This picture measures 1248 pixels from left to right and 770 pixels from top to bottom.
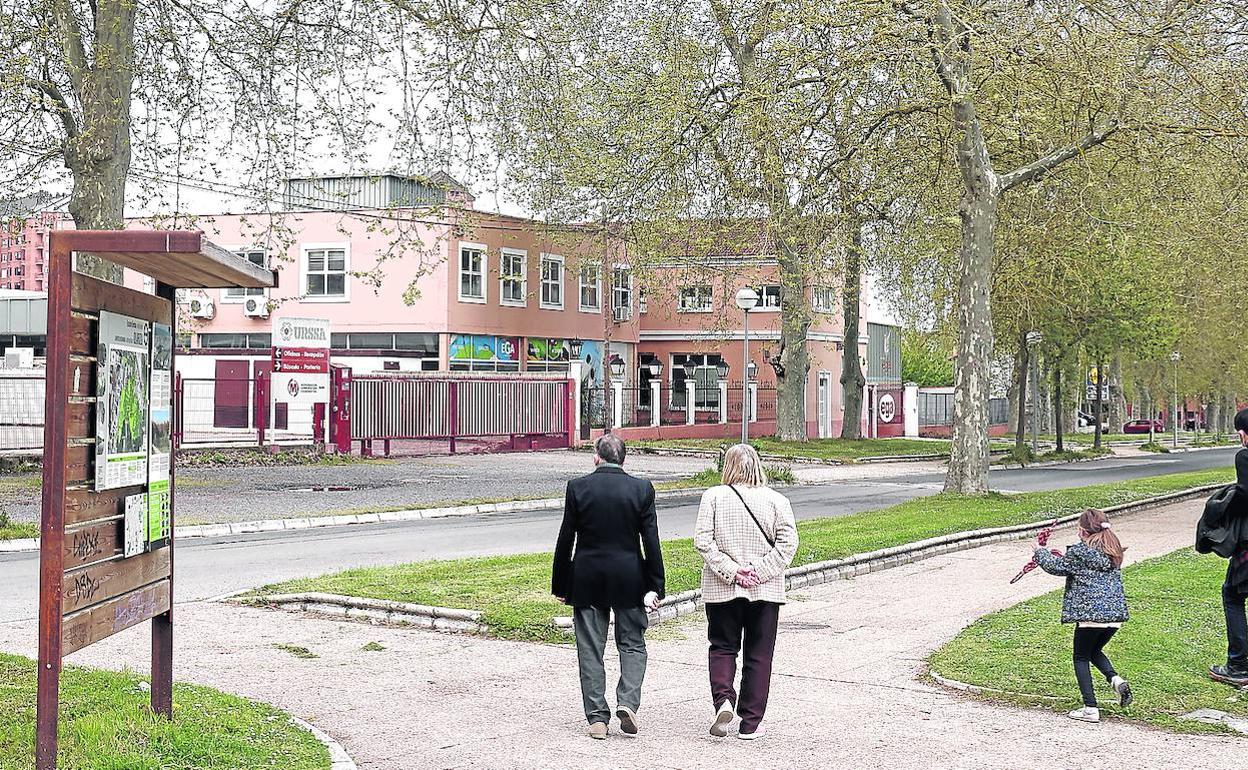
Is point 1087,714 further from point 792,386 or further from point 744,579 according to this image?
point 792,386

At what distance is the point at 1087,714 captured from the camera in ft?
27.8

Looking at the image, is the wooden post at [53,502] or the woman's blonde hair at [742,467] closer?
the wooden post at [53,502]

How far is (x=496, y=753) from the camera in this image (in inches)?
294

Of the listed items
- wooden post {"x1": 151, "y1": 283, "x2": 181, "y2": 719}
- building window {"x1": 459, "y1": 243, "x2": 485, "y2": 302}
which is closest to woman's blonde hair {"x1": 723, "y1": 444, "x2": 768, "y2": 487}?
wooden post {"x1": 151, "y1": 283, "x2": 181, "y2": 719}

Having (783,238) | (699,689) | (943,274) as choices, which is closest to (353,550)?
(699,689)

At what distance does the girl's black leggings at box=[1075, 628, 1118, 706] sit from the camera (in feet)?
28.2

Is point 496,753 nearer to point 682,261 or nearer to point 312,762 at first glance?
point 312,762

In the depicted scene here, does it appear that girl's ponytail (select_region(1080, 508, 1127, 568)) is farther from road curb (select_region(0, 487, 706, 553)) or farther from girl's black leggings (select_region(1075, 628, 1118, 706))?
road curb (select_region(0, 487, 706, 553))

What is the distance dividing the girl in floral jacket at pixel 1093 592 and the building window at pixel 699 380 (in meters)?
45.2

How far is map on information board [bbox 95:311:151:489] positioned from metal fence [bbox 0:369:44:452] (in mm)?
21849

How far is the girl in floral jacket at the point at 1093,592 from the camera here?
8609mm

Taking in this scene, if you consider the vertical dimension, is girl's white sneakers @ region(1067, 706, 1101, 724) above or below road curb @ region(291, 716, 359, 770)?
below

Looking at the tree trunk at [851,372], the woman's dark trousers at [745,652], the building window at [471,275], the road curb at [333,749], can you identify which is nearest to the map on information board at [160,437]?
the road curb at [333,749]

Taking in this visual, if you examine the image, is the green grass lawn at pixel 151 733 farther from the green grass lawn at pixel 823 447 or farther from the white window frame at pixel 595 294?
the white window frame at pixel 595 294
